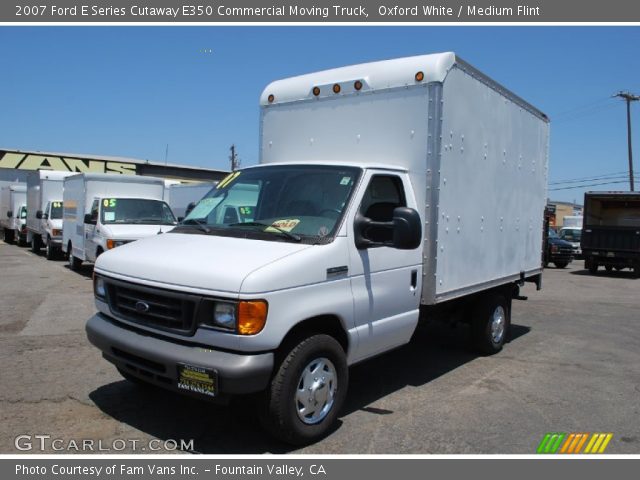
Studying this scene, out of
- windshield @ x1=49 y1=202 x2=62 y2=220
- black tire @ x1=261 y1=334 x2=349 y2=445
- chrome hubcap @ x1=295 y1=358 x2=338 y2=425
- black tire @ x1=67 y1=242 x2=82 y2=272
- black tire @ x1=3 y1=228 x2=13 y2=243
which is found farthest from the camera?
black tire @ x1=3 y1=228 x2=13 y2=243

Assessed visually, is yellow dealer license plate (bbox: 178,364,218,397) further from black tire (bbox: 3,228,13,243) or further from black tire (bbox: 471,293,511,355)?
black tire (bbox: 3,228,13,243)

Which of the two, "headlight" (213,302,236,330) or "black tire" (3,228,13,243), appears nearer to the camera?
"headlight" (213,302,236,330)

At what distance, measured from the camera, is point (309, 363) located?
4215mm

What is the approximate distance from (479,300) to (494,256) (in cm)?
59

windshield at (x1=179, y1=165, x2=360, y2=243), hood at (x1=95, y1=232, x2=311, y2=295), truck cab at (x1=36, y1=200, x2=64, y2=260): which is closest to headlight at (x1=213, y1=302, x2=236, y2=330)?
hood at (x1=95, y1=232, x2=311, y2=295)

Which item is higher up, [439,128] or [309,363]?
[439,128]

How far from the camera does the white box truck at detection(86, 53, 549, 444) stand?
3914 mm

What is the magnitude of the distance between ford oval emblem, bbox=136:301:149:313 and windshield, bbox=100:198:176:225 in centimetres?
931

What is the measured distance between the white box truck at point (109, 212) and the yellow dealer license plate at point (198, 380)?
830 cm

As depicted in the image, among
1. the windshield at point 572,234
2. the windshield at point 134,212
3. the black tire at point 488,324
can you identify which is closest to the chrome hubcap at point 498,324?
the black tire at point 488,324

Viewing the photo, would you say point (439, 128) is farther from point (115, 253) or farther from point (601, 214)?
point (601, 214)

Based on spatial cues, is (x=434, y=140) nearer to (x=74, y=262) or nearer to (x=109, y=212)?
(x=109, y=212)

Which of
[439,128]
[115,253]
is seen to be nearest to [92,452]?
[115,253]

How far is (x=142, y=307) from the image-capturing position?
13.9ft
